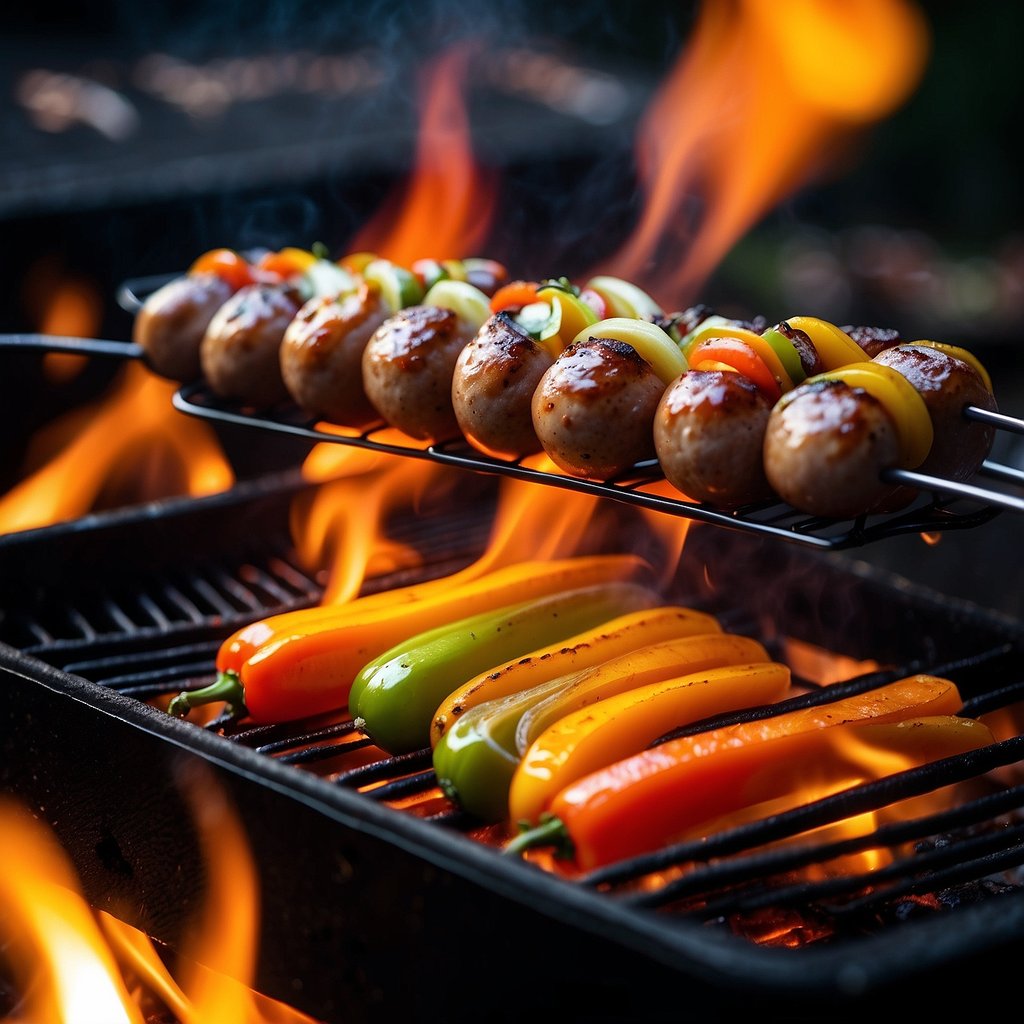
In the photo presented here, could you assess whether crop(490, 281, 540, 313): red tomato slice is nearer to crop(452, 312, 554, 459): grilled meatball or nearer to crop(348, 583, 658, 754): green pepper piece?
crop(452, 312, 554, 459): grilled meatball

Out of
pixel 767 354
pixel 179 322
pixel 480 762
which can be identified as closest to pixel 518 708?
pixel 480 762

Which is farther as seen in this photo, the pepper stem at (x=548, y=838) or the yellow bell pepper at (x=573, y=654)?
the yellow bell pepper at (x=573, y=654)

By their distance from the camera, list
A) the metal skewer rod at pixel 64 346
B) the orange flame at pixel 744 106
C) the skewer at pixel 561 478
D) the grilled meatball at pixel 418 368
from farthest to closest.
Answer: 1. the orange flame at pixel 744 106
2. the metal skewer rod at pixel 64 346
3. the grilled meatball at pixel 418 368
4. the skewer at pixel 561 478

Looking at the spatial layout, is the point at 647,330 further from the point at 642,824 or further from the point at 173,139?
the point at 173,139

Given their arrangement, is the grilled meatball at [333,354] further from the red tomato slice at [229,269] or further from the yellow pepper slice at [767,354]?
the yellow pepper slice at [767,354]

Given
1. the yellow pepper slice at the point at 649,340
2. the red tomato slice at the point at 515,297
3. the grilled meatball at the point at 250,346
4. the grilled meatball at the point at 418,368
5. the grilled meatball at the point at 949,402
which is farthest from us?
the grilled meatball at the point at 250,346

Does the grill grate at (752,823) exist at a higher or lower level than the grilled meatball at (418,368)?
lower

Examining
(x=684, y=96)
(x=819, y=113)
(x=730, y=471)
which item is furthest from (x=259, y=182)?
(x=730, y=471)

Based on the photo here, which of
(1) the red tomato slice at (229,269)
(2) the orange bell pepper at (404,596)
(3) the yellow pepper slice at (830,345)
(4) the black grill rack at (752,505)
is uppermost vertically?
(1) the red tomato slice at (229,269)

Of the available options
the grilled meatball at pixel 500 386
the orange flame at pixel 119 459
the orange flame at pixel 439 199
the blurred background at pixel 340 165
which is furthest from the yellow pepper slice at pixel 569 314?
the orange flame at pixel 119 459
